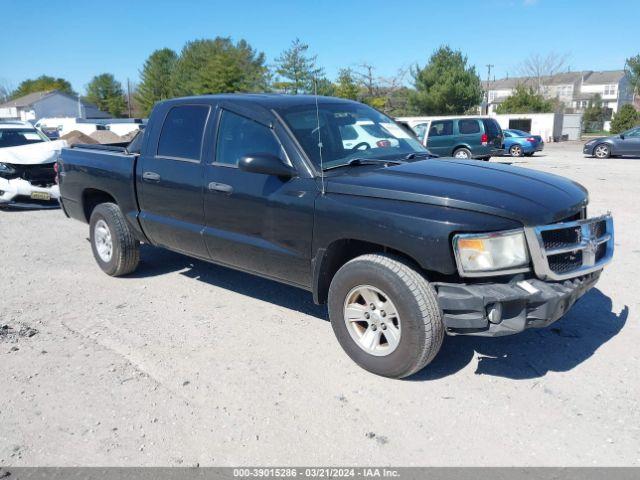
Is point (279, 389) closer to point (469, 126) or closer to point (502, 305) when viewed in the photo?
point (502, 305)

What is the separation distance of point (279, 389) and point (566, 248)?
2.04m

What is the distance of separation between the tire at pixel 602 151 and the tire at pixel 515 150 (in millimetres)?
3315

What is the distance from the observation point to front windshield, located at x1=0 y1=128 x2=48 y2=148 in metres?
11.9

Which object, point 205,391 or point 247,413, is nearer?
point 247,413

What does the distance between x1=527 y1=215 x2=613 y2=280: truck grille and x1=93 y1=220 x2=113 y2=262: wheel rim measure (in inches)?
173

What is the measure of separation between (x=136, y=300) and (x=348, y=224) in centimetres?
268

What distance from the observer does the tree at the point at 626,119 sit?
1729 inches

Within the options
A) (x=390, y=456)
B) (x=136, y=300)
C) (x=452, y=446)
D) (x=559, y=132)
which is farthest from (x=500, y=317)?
(x=559, y=132)

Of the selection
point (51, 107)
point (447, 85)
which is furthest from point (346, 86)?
point (51, 107)

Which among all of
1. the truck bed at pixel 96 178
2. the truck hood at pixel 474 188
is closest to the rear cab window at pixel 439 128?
the truck bed at pixel 96 178

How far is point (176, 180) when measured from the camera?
16.0ft

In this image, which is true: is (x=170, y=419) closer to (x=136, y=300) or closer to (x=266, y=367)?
(x=266, y=367)

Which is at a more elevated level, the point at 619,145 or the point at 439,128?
the point at 439,128

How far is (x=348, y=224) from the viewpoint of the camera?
12.0ft
